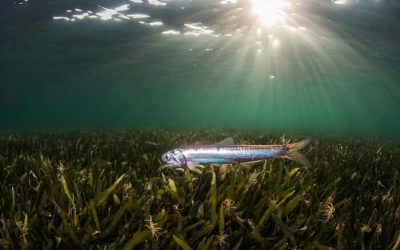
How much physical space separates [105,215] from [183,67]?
131 ft

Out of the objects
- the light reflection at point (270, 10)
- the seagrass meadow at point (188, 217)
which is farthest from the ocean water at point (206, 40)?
the seagrass meadow at point (188, 217)

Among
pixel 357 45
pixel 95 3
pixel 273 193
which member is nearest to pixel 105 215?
pixel 273 193

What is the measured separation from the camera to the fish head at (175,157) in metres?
3.74

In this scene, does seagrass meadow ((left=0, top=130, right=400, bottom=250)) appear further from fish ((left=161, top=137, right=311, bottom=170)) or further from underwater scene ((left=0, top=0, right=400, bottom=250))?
fish ((left=161, top=137, right=311, bottom=170))

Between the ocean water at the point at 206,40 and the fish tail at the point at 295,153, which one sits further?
the ocean water at the point at 206,40

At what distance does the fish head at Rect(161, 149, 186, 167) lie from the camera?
12.3 ft

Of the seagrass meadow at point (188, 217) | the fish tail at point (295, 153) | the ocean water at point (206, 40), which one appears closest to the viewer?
the seagrass meadow at point (188, 217)

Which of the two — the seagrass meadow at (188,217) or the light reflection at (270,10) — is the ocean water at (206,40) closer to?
the light reflection at (270,10)

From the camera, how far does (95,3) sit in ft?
68.3

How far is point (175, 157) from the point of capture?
12.4ft

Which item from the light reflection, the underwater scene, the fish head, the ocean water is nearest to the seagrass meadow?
the underwater scene

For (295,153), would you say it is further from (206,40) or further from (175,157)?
(206,40)

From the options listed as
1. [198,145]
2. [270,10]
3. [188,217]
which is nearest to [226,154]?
[198,145]

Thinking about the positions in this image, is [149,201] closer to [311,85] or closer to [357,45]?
[357,45]
